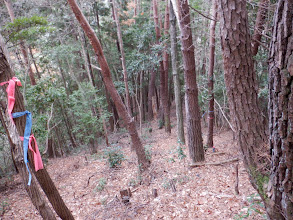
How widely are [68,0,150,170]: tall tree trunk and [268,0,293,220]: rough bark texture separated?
12.8 feet

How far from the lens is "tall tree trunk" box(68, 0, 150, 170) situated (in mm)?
4164

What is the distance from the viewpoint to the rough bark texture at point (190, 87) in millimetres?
4848

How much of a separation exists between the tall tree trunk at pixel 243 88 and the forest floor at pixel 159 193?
2.37 ft

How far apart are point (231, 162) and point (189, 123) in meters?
1.81

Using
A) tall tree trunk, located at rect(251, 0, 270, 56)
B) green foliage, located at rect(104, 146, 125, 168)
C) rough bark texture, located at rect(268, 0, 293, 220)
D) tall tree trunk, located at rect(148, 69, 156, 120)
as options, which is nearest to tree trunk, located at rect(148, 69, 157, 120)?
tall tree trunk, located at rect(148, 69, 156, 120)

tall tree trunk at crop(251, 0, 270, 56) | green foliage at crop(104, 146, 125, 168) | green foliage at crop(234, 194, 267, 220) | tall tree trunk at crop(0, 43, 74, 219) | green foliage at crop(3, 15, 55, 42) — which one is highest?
green foliage at crop(3, 15, 55, 42)

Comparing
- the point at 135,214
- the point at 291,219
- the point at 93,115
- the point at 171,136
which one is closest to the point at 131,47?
the point at 93,115

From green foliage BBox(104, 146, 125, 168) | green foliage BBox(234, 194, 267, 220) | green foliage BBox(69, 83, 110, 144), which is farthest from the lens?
green foliage BBox(69, 83, 110, 144)

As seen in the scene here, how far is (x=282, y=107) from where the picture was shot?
1.35 meters

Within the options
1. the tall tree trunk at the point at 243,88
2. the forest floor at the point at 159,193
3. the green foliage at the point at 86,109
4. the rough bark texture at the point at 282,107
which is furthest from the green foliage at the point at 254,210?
the green foliage at the point at 86,109

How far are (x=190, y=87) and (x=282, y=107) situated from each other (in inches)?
147

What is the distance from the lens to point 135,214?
4055 millimetres

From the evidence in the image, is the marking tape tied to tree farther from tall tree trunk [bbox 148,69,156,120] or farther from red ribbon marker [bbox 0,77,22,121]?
tall tree trunk [bbox 148,69,156,120]

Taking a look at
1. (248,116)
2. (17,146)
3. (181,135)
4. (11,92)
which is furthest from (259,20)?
(17,146)
